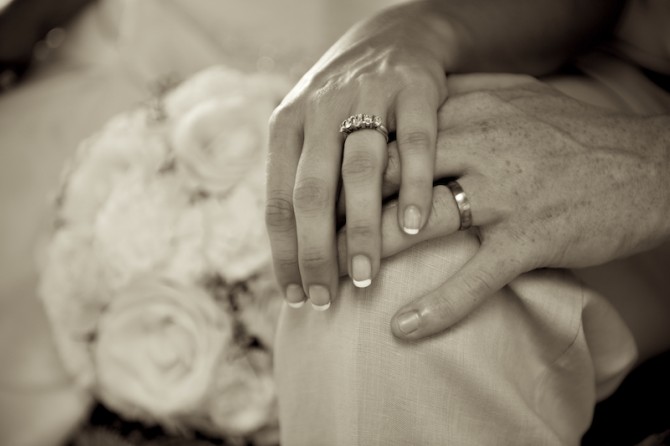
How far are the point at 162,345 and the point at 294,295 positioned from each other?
0.29 metres

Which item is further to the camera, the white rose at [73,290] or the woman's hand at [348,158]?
the white rose at [73,290]

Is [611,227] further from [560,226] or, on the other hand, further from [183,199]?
[183,199]

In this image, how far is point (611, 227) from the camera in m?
0.58

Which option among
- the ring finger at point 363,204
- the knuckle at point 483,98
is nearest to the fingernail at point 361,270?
the ring finger at point 363,204

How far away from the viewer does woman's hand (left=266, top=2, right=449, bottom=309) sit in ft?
1.79

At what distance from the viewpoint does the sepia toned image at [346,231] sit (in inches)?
22.2

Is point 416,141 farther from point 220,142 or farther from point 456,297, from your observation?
point 220,142

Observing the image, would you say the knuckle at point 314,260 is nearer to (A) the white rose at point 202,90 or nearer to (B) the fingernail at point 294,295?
(B) the fingernail at point 294,295

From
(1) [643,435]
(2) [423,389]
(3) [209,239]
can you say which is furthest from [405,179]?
(1) [643,435]

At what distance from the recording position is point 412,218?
540 millimetres

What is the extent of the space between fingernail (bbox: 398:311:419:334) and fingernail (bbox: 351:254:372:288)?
48mm

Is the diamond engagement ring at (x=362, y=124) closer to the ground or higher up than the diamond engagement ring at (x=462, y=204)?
higher up

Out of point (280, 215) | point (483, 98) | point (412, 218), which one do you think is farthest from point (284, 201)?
point (483, 98)

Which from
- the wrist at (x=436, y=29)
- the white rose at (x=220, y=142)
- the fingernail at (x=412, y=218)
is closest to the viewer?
the fingernail at (x=412, y=218)
